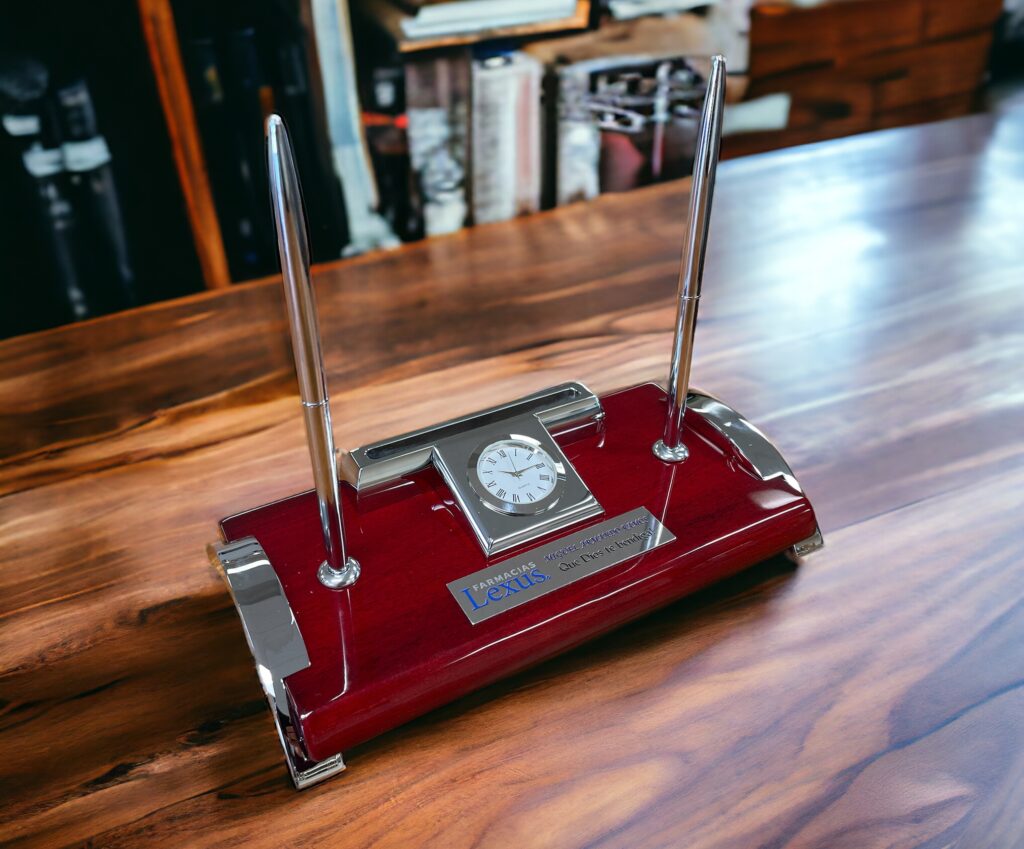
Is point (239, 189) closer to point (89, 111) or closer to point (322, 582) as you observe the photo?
point (89, 111)

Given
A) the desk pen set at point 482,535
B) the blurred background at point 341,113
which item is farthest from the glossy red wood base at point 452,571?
the blurred background at point 341,113

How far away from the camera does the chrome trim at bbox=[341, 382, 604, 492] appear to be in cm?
67

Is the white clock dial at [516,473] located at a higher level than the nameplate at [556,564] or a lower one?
higher

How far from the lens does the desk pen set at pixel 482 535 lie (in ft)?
1.79

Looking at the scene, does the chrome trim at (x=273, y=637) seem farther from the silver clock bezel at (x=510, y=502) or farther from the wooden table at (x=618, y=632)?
the silver clock bezel at (x=510, y=502)

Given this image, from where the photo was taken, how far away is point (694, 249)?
630 millimetres

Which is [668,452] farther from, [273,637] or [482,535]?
[273,637]

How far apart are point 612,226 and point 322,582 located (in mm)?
826

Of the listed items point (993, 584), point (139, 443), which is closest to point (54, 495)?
point (139, 443)

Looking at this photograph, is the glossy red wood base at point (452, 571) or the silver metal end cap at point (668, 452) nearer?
the glossy red wood base at point (452, 571)

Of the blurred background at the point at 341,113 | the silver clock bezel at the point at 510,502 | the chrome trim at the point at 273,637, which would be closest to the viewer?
the chrome trim at the point at 273,637

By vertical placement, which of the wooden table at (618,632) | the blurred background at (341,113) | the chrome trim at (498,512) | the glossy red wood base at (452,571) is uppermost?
the blurred background at (341,113)

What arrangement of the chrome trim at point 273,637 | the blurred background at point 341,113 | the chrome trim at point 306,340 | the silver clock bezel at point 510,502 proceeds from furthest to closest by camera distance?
the blurred background at point 341,113
the silver clock bezel at point 510,502
the chrome trim at point 273,637
the chrome trim at point 306,340

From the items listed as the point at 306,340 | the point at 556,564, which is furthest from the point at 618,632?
the point at 306,340
